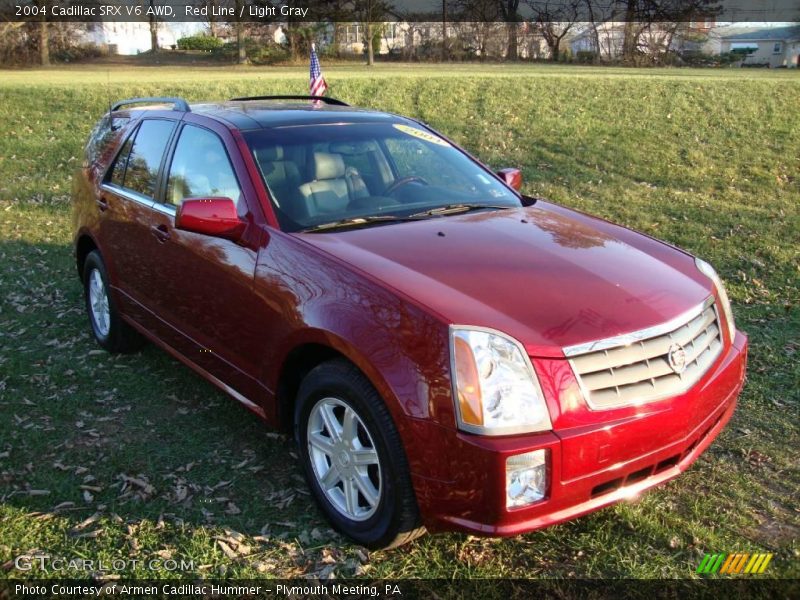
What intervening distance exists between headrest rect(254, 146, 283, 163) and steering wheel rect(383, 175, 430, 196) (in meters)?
0.61

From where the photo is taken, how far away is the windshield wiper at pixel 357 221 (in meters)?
3.52

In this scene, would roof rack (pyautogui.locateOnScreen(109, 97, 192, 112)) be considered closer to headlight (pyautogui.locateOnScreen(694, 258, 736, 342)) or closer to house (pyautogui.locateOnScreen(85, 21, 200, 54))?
headlight (pyautogui.locateOnScreen(694, 258, 736, 342))

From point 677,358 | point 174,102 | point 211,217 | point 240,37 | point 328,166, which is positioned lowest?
point 677,358

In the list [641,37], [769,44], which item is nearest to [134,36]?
[641,37]

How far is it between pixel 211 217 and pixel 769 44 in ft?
242

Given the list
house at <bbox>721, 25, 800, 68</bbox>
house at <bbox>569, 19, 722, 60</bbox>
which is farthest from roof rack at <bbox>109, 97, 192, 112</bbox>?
house at <bbox>721, 25, 800, 68</bbox>

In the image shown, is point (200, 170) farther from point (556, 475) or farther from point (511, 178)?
point (556, 475)

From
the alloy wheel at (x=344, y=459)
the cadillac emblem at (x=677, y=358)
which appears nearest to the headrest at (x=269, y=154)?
the alloy wheel at (x=344, y=459)

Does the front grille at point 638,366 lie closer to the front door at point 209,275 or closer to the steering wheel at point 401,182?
the front door at point 209,275

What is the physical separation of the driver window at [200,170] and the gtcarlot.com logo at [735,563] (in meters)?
2.78

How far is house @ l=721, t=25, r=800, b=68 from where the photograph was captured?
61844mm

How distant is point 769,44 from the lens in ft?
213

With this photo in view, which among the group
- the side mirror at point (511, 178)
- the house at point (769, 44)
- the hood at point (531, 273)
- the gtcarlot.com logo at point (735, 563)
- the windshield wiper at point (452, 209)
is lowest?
the gtcarlot.com logo at point (735, 563)

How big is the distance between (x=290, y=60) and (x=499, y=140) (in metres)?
23.3
